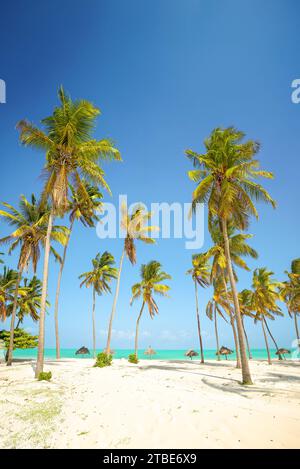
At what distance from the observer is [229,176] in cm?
1333

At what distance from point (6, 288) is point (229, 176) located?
23850mm

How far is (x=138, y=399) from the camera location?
738cm

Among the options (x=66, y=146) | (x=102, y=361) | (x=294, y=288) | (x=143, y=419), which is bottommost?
(x=102, y=361)

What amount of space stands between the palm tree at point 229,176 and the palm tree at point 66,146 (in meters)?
5.84

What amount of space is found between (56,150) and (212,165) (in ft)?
28.7

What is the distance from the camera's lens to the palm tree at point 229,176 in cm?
1302

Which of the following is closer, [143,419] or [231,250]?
[143,419]

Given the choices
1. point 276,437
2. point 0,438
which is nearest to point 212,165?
point 276,437

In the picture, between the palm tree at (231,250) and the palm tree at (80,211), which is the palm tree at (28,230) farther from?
the palm tree at (231,250)

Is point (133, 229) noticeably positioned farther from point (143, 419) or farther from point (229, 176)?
point (143, 419)

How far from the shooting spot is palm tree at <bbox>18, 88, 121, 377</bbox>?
13.2 metres

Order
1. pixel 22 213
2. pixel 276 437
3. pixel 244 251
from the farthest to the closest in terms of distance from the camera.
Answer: pixel 22 213, pixel 244 251, pixel 276 437

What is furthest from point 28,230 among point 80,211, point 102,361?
point 102,361

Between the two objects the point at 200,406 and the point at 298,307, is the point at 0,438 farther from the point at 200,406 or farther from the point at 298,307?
the point at 298,307
